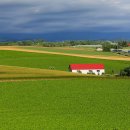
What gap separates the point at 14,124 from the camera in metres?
22.5

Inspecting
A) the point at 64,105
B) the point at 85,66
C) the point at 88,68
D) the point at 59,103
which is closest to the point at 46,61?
the point at 85,66

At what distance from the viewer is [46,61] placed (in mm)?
84562

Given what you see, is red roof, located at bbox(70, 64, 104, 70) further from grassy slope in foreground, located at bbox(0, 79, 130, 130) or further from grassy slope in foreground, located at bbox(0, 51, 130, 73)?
grassy slope in foreground, located at bbox(0, 79, 130, 130)

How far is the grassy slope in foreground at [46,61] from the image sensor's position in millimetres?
77938

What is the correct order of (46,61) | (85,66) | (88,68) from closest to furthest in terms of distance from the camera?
(88,68) < (85,66) < (46,61)

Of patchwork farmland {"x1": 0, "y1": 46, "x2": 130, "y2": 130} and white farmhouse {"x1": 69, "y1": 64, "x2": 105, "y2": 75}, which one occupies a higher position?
patchwork farmland {"x1": 0, "y1": 46, "x2": 130, "y2": 130}

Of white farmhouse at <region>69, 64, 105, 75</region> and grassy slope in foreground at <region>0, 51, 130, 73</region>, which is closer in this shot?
white farmhouse at <region>69, 64, 105, 75</region>

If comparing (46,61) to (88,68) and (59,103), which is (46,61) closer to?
(88,68)

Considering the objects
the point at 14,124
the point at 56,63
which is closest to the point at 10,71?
the point at 56,63

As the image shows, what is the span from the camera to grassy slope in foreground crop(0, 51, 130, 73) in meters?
77.9

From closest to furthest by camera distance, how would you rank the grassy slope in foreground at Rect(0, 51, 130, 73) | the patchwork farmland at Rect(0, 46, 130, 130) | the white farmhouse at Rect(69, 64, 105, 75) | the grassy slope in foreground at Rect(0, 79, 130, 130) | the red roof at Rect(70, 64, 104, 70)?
the grassy slope in foreground at Rect(0, 79, 130, 130) → the patchwork farmland at Rect(0, 46, 130, 130) → the white farmhouse at Rect(69, 64, 105, 75) → the red roof at Rect(70, 64, 104, 70) → the grassy slope in foreground at Rect(0, 51, 130, 73)

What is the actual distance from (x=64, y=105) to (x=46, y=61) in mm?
54939

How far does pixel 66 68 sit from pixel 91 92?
39.9 meters

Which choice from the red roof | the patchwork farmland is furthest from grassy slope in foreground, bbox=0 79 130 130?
the red roof
